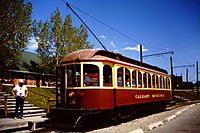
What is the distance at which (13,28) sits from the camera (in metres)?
27.5

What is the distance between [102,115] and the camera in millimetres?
12281

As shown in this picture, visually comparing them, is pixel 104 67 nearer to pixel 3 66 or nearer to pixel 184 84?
pixel 3 66

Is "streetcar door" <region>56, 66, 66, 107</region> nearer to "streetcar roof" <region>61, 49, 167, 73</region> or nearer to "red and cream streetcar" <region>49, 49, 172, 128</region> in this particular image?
"red and cream streetcar" <region>49, 49, 172, 128</region>

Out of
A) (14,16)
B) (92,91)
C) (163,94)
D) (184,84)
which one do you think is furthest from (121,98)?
(184,84)

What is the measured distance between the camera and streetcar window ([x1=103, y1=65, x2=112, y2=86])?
1198 centimetres

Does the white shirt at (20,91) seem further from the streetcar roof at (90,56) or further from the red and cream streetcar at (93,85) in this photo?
the streetcar roof at (90,56)

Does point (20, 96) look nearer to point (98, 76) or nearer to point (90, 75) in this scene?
point (90, 75)

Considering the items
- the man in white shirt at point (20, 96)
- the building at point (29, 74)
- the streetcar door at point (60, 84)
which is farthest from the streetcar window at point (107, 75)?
the building at point (29, 74)

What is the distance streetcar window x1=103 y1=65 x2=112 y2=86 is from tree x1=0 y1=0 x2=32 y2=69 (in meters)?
16.8

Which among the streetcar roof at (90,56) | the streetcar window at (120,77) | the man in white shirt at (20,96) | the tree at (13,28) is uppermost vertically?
the tree at (13,28)

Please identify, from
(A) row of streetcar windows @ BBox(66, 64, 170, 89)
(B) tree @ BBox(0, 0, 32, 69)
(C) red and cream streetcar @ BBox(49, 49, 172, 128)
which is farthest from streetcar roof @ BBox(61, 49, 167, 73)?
(B) tree @ BBox(0, 0, 32, 69)

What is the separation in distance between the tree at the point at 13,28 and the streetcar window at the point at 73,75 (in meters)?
15.9

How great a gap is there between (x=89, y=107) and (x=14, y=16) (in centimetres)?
1955

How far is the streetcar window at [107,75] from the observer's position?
11982 millimetres
